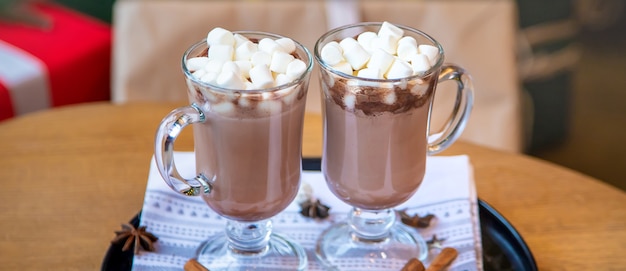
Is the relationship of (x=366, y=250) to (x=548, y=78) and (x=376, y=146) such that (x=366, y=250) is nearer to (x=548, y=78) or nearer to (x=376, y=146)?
(x=376, y=146)

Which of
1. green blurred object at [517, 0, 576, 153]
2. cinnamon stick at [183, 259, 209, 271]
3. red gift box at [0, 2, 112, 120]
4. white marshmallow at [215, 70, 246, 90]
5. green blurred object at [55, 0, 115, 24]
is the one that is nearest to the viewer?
white marshmallow at [215, 70, 246, 90]

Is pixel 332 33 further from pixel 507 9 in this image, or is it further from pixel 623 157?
pixel 623 157

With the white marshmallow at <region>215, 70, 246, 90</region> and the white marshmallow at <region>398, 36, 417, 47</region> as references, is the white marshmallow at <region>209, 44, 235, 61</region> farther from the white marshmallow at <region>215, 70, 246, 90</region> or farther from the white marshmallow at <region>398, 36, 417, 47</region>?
the white marshmallow at <region>398, 36, 417, 47</region>

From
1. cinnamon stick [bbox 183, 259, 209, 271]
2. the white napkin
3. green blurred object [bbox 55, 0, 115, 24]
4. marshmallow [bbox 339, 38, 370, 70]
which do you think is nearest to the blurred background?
green blurred object [bbox 55, 0, 115, 24]

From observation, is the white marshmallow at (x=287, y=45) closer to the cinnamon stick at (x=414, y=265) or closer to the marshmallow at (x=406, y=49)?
the marshmallow at (x=406, y=49)

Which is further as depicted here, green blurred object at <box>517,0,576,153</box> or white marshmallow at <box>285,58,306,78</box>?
green blurred object at <box>517,0,576,153</box>

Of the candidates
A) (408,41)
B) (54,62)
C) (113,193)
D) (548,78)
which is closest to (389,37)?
(408,41)

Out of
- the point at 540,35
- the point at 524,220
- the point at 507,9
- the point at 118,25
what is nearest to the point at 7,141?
the point at 118,25

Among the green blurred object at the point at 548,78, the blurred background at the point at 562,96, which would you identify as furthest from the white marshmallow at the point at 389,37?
the green blurred object at the point at 548,78
